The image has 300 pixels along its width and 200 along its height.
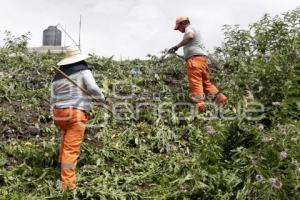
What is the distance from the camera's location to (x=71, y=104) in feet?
21.9

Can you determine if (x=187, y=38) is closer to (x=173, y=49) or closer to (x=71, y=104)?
(x=173, y=49)

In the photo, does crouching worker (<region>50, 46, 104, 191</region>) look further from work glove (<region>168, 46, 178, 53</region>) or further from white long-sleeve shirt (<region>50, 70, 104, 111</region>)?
work glove (<region>168, 46, 178, 53</region>)

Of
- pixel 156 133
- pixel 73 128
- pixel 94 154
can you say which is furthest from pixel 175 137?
pixel 73 128

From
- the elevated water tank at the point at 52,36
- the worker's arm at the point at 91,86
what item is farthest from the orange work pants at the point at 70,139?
the elevated water tank at the point at 52,36

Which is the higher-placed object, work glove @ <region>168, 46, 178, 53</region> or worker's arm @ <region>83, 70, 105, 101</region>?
work glove @ <region>168, 46, 178, 53</region>

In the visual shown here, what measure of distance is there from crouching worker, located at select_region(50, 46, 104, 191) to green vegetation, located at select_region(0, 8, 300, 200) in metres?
0.33

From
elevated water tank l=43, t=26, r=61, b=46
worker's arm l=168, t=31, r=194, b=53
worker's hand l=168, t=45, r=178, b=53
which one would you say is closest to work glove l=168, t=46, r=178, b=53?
worker's hand l=168, t=45, r=178, b=53

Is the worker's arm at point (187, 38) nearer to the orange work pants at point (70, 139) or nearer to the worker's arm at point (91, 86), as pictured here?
the worker's arm at point (91, 86)

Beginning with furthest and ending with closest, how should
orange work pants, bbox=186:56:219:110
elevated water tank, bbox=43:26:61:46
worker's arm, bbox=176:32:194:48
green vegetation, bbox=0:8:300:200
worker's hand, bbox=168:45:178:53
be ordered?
elevated water tank, bbox=43:26:61:46
worker's hand, bbox=168:45:178:53
worker's arm, bbox=176:32:194:48
orange work pants, bbox=186:56:219:110
green vegetation, bbox=0:8:300:200

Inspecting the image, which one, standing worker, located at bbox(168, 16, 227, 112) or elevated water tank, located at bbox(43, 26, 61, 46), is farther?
elevated water tank, located at bbox(43, 26, 61, 46)

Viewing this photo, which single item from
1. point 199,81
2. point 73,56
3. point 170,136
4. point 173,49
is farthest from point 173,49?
point 73,56

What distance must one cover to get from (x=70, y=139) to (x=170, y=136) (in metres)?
1.87

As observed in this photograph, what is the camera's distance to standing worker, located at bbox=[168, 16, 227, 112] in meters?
8.88

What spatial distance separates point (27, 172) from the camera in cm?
680
